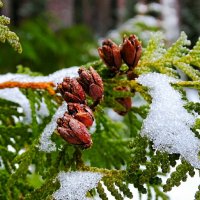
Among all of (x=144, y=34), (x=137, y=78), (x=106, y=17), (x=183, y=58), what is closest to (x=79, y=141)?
(x=137, y=78)

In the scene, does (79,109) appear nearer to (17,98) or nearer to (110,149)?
(110,149)

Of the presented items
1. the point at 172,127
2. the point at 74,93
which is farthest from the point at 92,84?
the point at 172,127

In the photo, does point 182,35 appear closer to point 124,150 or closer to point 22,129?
point 124,150

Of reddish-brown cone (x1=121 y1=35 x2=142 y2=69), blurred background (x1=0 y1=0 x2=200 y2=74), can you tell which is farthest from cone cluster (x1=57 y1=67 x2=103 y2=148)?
blurred background (x1=0 y1=0 x2=200 y2=74)

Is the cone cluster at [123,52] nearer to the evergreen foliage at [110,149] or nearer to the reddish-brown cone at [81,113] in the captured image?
the evergreen foliage at [110,149]

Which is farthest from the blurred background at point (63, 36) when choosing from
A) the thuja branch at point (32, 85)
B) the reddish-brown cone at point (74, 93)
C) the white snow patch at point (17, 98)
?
the reddish-brown cone at point (74, 93)
